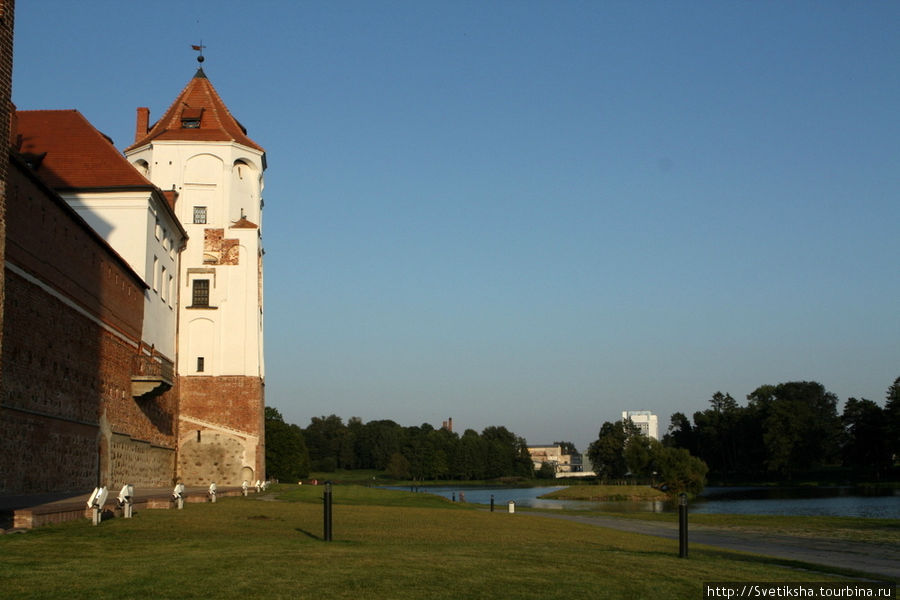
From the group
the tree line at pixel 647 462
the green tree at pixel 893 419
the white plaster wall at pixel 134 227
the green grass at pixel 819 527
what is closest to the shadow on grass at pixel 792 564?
the green grass at pixel 819 527

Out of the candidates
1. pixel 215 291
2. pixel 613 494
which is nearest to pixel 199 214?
pixel 215 291

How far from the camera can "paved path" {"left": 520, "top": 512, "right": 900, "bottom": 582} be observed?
45.8ft

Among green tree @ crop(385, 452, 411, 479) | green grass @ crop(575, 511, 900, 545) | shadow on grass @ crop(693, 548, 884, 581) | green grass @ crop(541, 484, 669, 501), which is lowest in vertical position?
green tree @ crop(385, 452, 411, 479)

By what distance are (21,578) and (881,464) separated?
11147 cm

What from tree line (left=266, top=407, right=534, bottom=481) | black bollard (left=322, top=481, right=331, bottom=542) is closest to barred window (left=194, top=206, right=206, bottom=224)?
black bollard (left=322, top=481, right=331, bottom=542)

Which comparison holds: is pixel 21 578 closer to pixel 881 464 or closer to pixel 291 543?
pixel 291 543

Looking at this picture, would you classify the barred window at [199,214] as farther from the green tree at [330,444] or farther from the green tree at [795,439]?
the green tree at [330,444]

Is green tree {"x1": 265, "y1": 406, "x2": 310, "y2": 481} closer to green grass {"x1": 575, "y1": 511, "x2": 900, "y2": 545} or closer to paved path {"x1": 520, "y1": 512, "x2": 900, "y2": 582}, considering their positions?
green grass {"x1": 575, "y1": 511, "x2": 900, "y2": 545}

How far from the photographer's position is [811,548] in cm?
1773

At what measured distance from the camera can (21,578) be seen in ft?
25.9

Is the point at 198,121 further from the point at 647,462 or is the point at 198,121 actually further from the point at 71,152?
the point at 647,462

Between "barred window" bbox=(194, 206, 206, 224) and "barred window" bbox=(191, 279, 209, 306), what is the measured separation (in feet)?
10.5

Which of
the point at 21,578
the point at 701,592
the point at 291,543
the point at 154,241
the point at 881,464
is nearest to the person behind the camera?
the point at 21,578

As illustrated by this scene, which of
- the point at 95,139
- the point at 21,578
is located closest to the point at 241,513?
the point at 21,578
